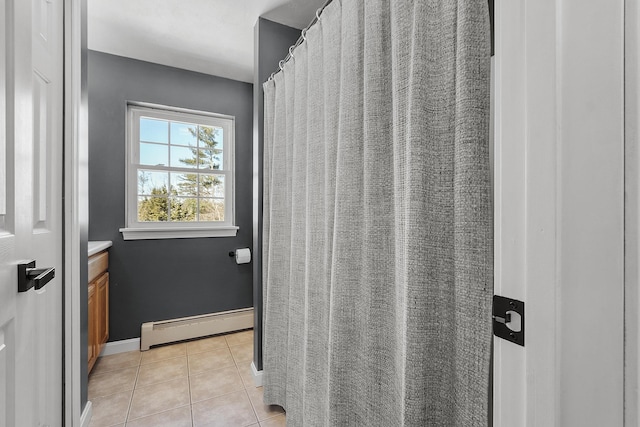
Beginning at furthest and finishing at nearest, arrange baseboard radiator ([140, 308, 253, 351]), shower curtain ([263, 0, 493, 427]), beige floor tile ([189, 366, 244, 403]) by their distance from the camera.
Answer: baseboard radiator ([140, 308, 253, 351])
beige floor tile ([189, 366, 244, 403])
shower curtain ([263, 0, 493, 427])

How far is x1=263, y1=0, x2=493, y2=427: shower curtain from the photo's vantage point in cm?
67

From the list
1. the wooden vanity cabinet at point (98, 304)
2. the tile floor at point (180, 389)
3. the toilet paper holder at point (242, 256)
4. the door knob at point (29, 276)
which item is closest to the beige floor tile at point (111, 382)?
the tile floor at point (180, 389)

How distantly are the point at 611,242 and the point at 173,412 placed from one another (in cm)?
209

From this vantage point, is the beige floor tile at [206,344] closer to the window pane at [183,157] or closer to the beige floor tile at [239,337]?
the beige floor tile at [239,337]

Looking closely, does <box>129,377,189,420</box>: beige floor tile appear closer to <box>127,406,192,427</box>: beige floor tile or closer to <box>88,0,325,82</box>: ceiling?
<box>127,406,192,427</box>: beige floor tile

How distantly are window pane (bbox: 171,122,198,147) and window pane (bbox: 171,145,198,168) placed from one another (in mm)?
57

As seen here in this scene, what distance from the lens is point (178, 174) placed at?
2.69m

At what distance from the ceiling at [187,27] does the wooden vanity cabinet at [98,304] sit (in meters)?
1.62

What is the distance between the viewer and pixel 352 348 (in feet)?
3.35

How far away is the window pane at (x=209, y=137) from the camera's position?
278 centimetres

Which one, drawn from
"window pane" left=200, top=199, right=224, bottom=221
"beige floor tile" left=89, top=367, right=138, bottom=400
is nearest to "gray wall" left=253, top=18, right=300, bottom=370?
"beige floor tile" left=89, top=367, right=138, bottom=400

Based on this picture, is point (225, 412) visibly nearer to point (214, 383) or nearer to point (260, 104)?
point (214, 383)

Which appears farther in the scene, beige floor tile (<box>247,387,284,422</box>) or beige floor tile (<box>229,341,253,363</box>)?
beige floor tile (<box>229,341,253,363</box>)

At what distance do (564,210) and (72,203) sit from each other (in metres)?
1.74
